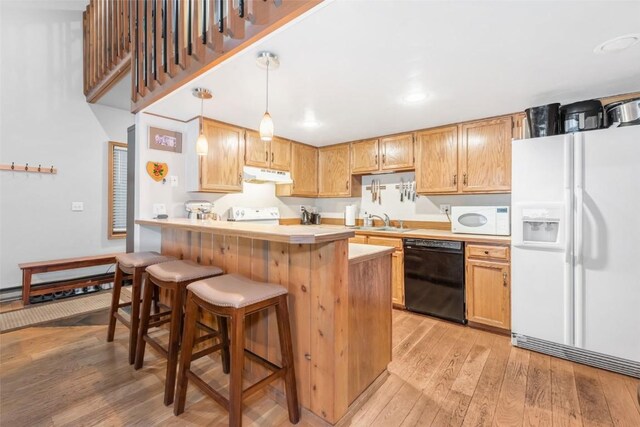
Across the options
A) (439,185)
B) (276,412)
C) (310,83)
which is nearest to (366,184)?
(439,185)

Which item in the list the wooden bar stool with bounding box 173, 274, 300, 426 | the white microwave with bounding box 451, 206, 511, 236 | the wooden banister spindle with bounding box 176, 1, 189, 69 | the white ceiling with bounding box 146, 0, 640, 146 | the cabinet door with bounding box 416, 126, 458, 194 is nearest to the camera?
the wooden bar stool with bounding box 173, 274, 300, 426

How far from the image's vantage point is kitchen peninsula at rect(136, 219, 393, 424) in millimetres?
1462

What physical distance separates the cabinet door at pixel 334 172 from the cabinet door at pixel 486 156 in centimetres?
154

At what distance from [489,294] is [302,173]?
8.97ft

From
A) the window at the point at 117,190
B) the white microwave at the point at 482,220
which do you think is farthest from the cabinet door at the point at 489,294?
the window at the point at 117,190

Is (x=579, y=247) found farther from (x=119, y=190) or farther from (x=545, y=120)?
(x=119, y=190)

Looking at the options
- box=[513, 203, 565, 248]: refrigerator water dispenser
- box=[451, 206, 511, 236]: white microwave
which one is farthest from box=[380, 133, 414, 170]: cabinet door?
box=[513, 203, 565, 248]: refrigerator water dispenser

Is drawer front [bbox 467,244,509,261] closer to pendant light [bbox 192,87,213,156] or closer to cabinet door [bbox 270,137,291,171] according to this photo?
cabinet door [bbox 270,137,291,171]

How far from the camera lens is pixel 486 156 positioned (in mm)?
2932

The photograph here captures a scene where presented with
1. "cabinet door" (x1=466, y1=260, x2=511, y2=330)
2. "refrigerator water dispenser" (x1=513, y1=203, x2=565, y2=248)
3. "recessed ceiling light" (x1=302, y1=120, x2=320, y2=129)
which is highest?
"recessed ceiling light" (x1=302, y1=120, x2=320, y2=129)

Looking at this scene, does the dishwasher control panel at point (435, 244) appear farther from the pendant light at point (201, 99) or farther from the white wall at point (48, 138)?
the white wall at point (48, 138)

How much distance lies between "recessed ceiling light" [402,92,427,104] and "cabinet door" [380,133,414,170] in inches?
37.8

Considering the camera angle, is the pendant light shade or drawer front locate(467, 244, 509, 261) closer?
the pendant light shade

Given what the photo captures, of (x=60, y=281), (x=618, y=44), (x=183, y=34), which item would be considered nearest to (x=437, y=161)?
(x=618, y=44)
